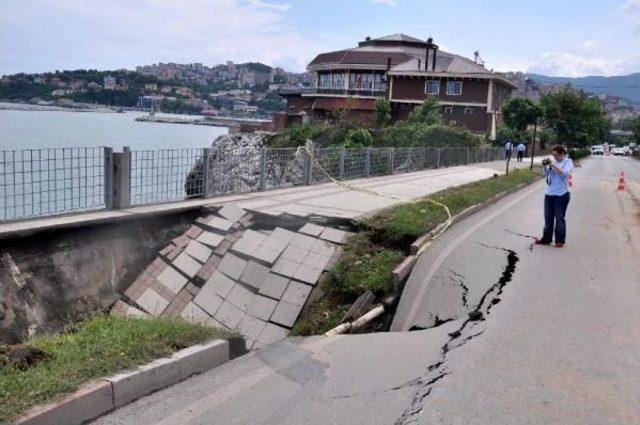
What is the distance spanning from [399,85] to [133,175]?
164 feet

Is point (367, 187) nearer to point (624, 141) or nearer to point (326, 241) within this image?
point (326, 241)

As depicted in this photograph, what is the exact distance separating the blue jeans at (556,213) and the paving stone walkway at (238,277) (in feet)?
11.5

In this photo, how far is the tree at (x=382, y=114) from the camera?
5453 centimetres

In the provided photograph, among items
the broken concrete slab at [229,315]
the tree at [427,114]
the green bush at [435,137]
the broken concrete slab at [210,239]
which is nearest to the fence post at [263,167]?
the broken concrete slab at [210,239]

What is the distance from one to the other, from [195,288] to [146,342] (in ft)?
13.1

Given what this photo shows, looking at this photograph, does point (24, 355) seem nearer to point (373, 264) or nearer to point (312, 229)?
point (373, 264)

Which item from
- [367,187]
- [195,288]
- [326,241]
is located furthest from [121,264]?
[367,187]

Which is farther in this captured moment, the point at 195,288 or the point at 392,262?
the point at 195,288

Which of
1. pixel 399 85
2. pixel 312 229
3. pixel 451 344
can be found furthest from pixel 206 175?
pixel 399 85

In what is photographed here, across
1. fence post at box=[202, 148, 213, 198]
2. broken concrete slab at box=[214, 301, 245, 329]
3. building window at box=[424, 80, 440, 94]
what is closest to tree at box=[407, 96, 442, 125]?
building window at box=[424, 80, 440, 94]

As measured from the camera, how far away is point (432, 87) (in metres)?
55.1

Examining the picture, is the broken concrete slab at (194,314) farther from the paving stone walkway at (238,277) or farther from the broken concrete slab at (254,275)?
the broken concrete slab at (254,275)

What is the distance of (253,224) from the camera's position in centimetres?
984

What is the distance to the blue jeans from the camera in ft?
32.0
